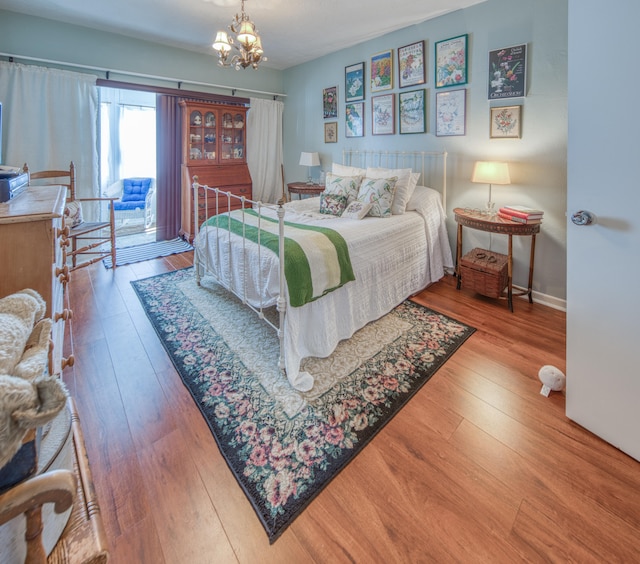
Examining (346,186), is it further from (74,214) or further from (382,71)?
(74,214)

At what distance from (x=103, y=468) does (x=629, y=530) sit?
2.03 meters

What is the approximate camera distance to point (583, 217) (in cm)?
145

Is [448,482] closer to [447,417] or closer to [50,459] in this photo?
[447,417]

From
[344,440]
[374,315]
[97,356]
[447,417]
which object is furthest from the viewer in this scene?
[374,315]

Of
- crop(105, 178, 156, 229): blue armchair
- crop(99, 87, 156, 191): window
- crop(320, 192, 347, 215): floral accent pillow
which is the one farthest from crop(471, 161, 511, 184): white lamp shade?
crop(105, 178, 156, 229): blue armchair

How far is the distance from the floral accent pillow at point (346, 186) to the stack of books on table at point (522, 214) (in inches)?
52.4

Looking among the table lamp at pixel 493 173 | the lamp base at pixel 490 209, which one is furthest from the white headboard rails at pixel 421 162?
the table lamp at pixel 493 173

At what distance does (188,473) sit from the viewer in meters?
1.41

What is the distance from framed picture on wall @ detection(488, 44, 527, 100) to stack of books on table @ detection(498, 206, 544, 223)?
98 cm

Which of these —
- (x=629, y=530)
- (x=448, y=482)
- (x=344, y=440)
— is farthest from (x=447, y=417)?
(x=629, y=530)

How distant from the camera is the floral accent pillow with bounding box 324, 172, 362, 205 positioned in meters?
3.29

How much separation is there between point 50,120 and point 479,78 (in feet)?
14.6

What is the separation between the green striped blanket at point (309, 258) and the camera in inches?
77.5

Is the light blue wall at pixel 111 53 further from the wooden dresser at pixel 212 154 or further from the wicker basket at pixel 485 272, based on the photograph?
the wicker basket at pixel 485 272
